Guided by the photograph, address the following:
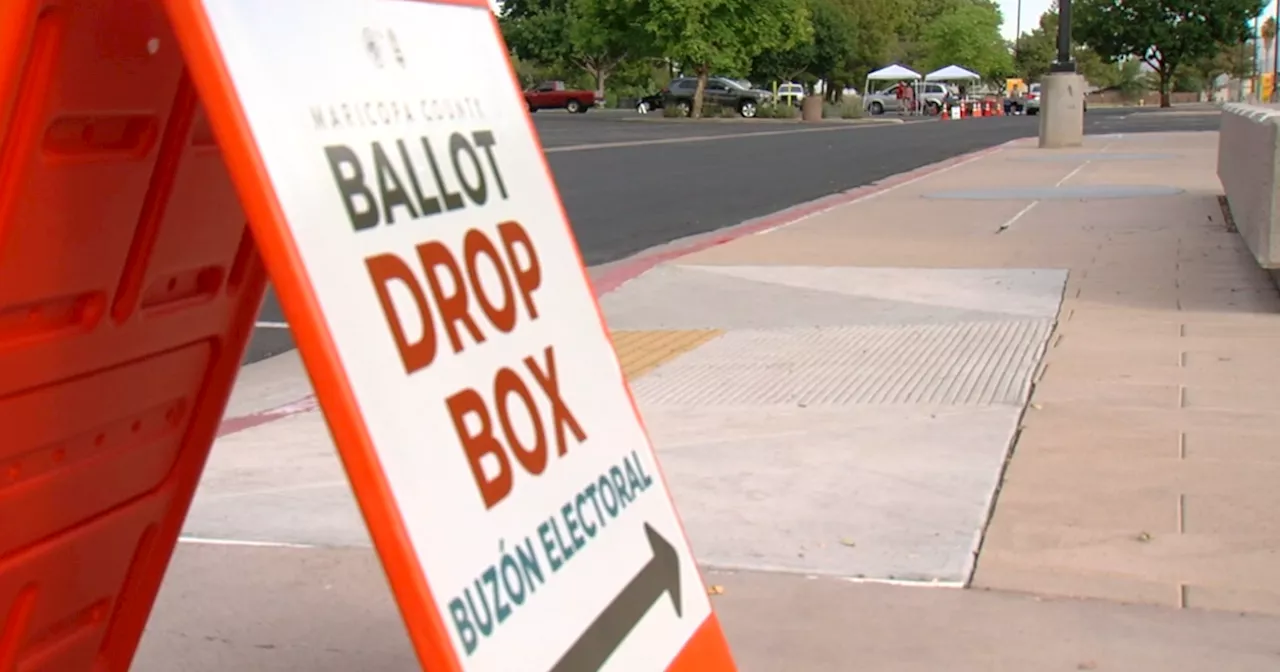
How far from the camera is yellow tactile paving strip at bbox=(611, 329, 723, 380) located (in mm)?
8176

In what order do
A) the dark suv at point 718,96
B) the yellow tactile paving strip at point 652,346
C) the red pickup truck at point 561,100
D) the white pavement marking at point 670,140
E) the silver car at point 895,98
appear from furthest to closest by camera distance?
the red pickup truck at point 561,100, the silver car at point 895,98, the dark suv at point 718,96, the white pavement marking at point 670,140, the yellow tactile paving strip at point 652,346

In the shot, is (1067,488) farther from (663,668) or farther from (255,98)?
(255,98)

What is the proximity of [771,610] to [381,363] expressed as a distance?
97.2 inches

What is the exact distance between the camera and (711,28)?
61.4 meters

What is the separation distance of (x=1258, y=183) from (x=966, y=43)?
306 ft

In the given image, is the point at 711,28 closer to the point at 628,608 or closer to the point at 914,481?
the point at 914,481

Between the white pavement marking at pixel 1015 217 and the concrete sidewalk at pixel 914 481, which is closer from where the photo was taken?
the concrete sidewalk at pixel 914 481

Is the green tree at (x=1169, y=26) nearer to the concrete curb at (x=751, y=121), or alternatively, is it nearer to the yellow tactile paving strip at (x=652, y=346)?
the concrete curb at (x=751, y=121)

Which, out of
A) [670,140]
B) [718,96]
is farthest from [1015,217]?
[718,96]

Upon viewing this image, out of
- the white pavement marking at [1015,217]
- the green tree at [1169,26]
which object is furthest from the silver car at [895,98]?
the white pavement marking at [1015,217]

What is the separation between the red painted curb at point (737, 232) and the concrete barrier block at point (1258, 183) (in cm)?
373

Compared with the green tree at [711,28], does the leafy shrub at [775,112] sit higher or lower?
lower

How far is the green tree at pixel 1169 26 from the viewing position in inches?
3681

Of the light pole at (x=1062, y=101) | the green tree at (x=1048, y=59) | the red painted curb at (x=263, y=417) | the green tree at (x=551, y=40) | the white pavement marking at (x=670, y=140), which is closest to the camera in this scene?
the red painted curb at (x=263, y=417)
